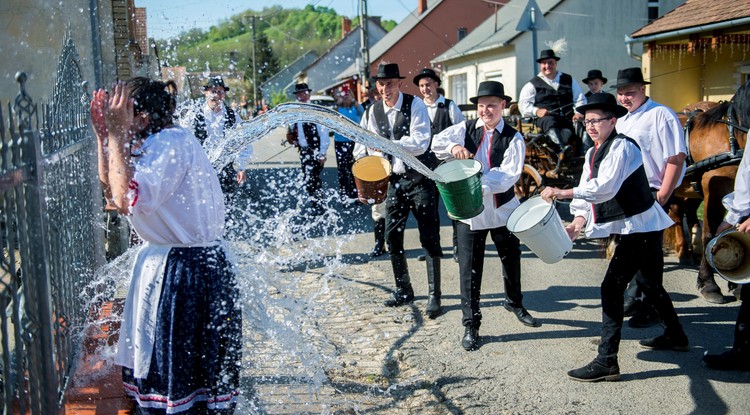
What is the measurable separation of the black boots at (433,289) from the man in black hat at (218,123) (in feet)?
8.50

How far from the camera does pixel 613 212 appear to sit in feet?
16.1

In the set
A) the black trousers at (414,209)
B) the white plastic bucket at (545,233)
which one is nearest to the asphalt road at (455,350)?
the black trousers at (414,209)

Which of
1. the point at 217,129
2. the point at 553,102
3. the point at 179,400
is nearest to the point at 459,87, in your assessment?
Result: the point at 553,102

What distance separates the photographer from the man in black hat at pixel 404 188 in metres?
6.65

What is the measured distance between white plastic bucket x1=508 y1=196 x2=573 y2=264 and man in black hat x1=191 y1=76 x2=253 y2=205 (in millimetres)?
3886

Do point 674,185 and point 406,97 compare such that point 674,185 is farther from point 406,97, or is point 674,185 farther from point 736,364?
point 406,97

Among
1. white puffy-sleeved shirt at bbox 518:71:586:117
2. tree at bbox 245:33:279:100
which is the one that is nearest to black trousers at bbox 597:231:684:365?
white puffy-sleeved shirt at bbox 518:71:586:117

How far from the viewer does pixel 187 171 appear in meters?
3.10

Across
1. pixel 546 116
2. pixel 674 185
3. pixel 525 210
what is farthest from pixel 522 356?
pixel 546 116

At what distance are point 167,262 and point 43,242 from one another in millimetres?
527

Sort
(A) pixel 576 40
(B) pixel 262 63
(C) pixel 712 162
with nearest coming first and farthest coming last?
1. (C) pixel 712 162
2. (A) pixel 576 40
3. (B) pixel 262 63

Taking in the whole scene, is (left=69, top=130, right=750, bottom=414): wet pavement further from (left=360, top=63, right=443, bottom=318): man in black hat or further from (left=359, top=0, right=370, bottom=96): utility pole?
(left=359, top=0, right=370, bottom=96): utility pole

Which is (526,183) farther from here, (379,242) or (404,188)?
(404,188)

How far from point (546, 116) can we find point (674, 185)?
11.7ft
